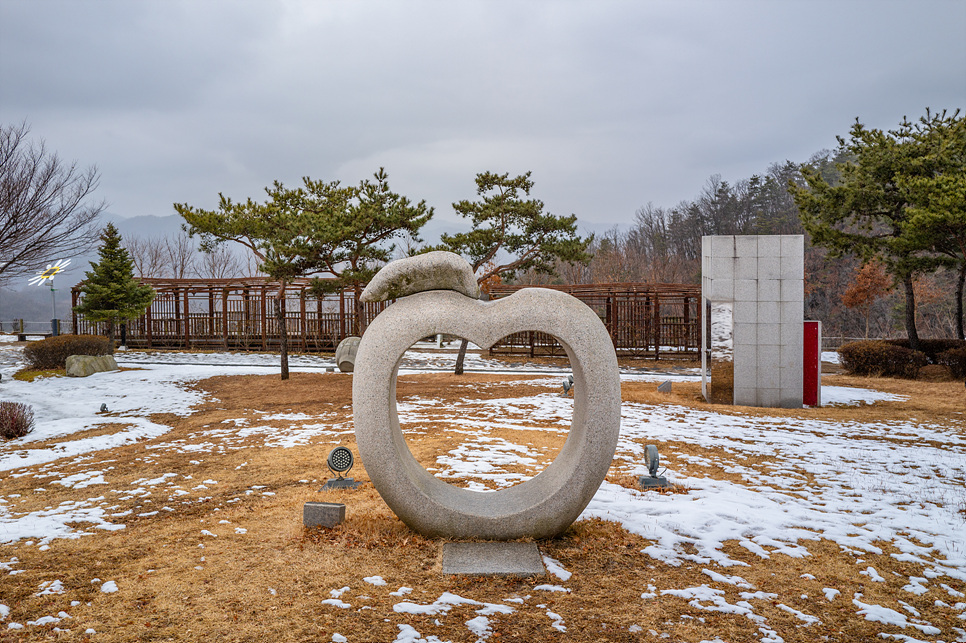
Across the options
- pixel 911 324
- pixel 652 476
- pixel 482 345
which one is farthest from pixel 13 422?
pixel 911 324

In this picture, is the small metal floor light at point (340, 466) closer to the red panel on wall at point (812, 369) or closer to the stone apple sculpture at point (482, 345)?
the stone apple sculpture at point (482, 345)

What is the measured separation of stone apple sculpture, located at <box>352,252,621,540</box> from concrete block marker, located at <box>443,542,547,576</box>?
0.13 m

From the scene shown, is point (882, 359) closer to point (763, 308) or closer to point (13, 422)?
point (763, 308)

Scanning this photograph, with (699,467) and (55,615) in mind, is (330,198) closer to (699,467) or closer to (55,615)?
(699,467)

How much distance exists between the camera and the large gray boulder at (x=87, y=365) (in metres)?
15.8

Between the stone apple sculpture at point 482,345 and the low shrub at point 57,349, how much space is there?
16.7 m

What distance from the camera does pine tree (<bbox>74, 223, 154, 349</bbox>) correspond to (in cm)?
1805

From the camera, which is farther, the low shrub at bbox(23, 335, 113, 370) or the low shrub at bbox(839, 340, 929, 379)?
the low shrub at bbox(23, 335, 113, 370)

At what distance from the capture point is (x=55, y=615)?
3.56 metres

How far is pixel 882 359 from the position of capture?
16.9 meters

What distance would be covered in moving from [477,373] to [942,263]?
47.4 feet

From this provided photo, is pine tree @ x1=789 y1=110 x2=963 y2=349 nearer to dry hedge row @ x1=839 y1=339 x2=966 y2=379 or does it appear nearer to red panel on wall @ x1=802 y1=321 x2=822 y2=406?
dry hedge row @ x1=839 y1=339 x2=966 y2=379

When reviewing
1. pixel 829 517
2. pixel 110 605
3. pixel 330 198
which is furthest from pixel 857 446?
pixel 330 198

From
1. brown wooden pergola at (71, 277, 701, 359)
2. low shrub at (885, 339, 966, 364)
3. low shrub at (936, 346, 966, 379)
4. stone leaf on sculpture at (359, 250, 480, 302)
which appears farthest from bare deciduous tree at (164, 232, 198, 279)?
low shrub at (936, 346, 966, 379)
